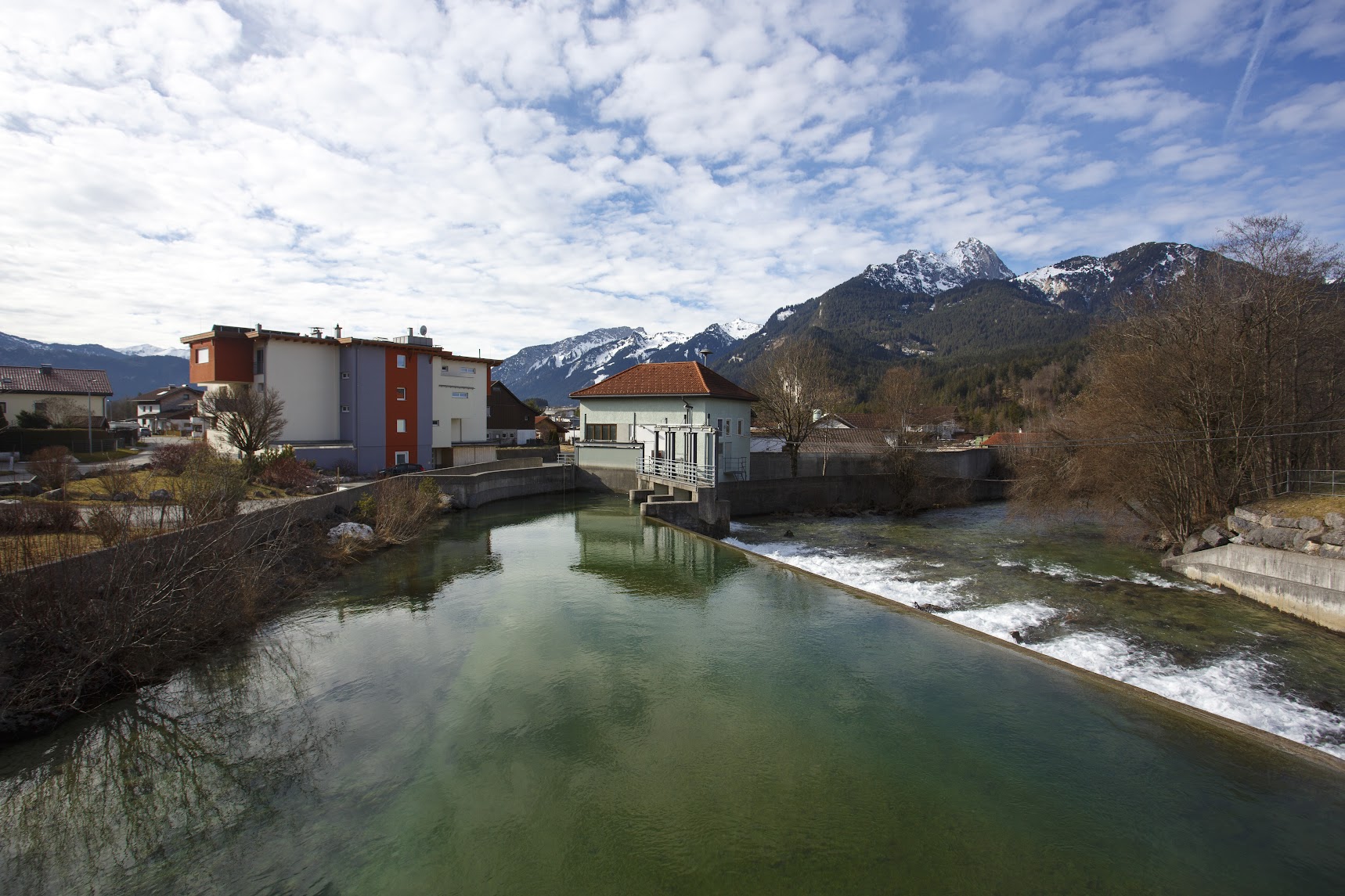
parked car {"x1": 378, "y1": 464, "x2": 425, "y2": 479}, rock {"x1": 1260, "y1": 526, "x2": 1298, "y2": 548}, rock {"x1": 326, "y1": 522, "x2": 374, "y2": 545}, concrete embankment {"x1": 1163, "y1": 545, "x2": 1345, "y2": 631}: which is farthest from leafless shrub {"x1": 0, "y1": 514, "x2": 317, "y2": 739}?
rock {"x1": 1260, "y1": 526, "x2": 1298, "y2": 548}

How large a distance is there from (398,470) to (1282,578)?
112 feet

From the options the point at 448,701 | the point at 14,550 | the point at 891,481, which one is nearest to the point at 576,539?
the point at 448,701

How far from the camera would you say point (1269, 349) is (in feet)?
57.4

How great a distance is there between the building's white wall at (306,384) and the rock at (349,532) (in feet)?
51.1

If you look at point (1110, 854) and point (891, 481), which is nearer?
point (1110, 854)

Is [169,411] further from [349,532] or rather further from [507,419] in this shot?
[349,532]

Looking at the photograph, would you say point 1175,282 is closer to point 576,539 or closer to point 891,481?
point 891,481

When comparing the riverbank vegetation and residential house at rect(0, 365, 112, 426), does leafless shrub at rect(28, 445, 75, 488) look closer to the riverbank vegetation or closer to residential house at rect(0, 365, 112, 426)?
residential house at rect(0, 365, 112, 426)

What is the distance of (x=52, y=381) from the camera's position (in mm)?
38875

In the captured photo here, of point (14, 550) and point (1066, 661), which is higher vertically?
point (14, 550)

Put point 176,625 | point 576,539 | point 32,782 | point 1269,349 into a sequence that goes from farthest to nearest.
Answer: point 576,539, point 1269,349, point 176,625, point 32,782

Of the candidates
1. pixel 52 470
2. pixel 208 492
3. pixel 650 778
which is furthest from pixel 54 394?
pixel 650 778

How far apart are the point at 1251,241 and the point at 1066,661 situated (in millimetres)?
15456

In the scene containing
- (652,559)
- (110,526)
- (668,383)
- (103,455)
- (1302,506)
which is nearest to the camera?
(110,526)
